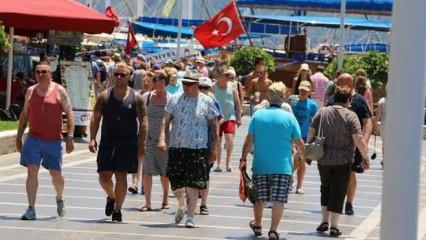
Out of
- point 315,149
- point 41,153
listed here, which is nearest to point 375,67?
point 315,149

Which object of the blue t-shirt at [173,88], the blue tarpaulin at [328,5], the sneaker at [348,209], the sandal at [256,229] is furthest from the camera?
the blue tarpaulin at [328,5]

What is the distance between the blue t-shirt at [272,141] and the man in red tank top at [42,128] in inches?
84.2

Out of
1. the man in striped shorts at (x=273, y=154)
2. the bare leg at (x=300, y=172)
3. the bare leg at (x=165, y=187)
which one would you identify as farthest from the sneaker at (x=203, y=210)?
the bare leg at (x=300, y=172)

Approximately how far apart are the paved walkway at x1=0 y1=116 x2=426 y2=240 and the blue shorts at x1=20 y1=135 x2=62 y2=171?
23.6 inches

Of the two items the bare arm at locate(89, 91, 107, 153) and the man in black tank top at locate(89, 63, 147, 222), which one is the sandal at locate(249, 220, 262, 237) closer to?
the man in black tank top at locate(89, 63, 147, 222)

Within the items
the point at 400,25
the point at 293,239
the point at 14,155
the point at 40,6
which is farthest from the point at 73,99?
the point at 400,25

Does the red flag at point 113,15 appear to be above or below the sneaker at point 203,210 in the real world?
above

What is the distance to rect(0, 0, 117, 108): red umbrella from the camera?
2344cm

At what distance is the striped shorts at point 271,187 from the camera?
12219 mm

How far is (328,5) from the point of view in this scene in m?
54.2

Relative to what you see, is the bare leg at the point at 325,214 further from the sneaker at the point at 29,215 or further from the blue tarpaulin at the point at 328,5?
the blue tarpaulin at the point at 328,5

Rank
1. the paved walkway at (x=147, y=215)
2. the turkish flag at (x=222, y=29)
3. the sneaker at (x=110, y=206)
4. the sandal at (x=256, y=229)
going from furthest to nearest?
the turkish flag at (x=222, y=29) < the sneaker at (x=110, y=206) < the sandal at (x=256, y=229) < the paved walkway at (x=147, y=215)

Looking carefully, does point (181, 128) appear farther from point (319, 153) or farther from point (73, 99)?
point (73, 99)

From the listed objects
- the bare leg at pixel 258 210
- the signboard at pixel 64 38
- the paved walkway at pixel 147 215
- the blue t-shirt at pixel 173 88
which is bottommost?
the paved walkway at pixel 147 215
